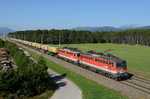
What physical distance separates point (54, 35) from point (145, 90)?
4893 inches

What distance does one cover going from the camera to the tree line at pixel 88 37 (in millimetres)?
130500

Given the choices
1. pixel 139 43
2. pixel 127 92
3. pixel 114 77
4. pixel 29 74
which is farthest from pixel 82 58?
pixel 139 43

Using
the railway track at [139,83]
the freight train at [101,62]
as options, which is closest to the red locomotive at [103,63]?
the freight train at [101,62]

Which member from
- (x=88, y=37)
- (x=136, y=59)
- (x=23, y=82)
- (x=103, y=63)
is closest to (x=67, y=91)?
(x=23, y=82)

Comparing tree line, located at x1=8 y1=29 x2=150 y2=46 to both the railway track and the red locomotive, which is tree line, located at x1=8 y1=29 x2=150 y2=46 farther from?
the railway track

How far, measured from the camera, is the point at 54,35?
142875 mm

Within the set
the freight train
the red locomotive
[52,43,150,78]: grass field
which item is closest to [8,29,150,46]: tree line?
[52,43,150,78]: grass field

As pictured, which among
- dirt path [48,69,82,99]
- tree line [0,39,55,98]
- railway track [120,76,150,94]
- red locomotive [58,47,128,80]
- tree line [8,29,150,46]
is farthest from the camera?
tree line [8,29,150,46]

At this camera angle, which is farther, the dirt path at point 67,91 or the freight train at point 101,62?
the freight train at point 101,62

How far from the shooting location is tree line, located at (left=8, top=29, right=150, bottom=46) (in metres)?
130

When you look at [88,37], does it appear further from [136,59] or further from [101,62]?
[101,62]

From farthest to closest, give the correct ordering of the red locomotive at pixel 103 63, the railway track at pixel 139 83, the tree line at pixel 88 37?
the tree line at pixel 88 37 → the red locomotive at pixel 103 63 → the railway track at pixel 139 83

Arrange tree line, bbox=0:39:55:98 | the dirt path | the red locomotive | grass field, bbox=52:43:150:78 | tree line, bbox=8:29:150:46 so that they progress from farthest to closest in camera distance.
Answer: tree line, bbox=8:29:150:46 < grass field, bbox=52:43:150:78 < the red locomotive < the dirt path < tree line, bbox=0:39:55:98

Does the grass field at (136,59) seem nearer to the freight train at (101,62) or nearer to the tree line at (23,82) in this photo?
the freight train at (101,62)
